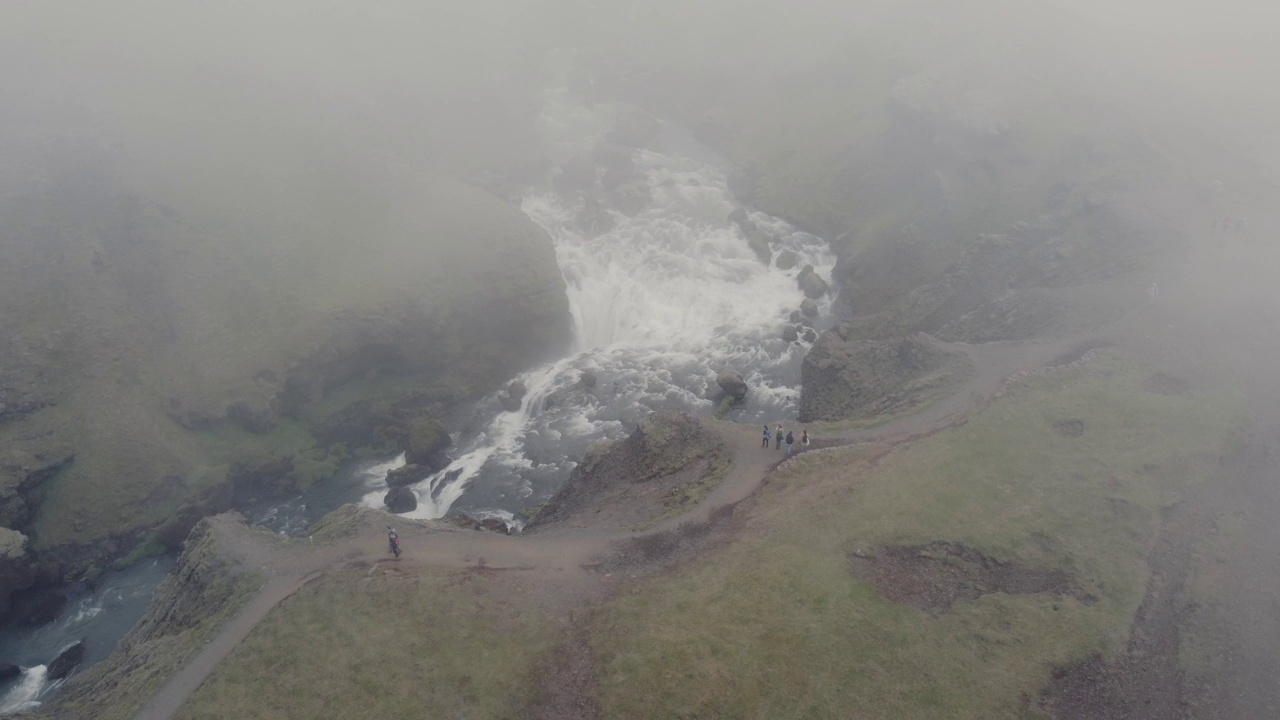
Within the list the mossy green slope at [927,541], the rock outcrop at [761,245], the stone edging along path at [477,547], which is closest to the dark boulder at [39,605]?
the stone edging along path at [477,547]

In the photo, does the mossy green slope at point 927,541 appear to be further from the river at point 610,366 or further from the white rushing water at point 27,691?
the white rushing water at point 27,691

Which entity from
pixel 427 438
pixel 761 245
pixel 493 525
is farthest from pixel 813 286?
pixel 493 525

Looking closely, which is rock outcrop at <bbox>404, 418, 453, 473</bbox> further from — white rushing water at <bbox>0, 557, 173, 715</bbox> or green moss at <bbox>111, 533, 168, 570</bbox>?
white rushing water at <bbox>0, 557, 173, 715</bbox>

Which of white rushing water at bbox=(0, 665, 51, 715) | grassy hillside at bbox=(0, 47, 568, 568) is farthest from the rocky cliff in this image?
white rushing water at bbox=(0, 665, 51, 715)

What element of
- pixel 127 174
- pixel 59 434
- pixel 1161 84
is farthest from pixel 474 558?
pixel 1161 84

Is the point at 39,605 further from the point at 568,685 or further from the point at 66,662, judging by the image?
the point at 568,685
